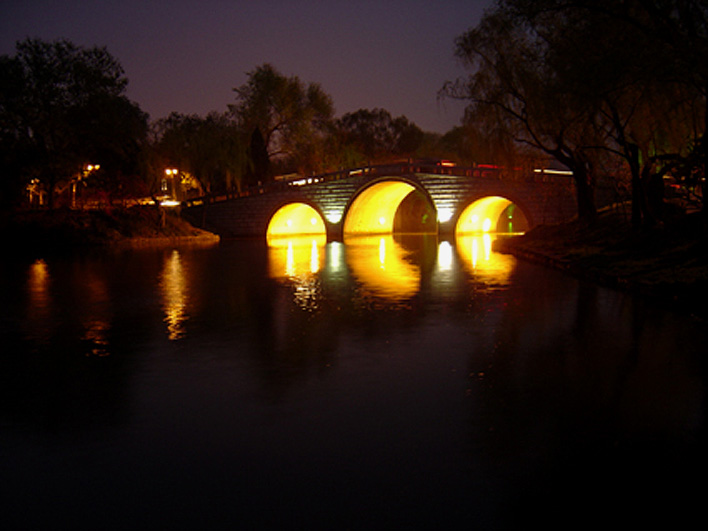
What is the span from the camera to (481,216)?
170ft

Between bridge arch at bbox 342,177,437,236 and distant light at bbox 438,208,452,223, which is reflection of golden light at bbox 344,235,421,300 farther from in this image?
bridge arch at bbox 342,177,437,236

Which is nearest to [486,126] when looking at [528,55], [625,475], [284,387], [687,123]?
[528,55]

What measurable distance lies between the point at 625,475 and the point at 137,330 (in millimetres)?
7309

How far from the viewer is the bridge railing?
139ft

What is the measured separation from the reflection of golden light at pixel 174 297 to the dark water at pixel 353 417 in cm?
10

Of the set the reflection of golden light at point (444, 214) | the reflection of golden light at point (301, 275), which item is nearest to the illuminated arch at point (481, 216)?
the reflection of golden light at point (444, 214)

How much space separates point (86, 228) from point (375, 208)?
21.5 m

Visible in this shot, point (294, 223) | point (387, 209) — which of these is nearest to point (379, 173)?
point (387, 209)

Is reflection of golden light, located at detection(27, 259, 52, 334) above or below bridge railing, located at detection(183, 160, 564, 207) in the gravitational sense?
below

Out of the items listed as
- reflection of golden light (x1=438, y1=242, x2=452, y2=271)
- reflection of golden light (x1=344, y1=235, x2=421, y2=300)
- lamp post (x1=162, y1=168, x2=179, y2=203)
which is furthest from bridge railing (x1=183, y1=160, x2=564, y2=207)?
reflection of golden light (x1=344, y1=235, x2=421, y2=300)

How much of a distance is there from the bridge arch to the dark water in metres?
35.4

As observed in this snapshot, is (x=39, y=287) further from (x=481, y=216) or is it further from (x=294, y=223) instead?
(x=294, y=223)

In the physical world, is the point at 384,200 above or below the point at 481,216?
above

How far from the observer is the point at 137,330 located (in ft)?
32.7
